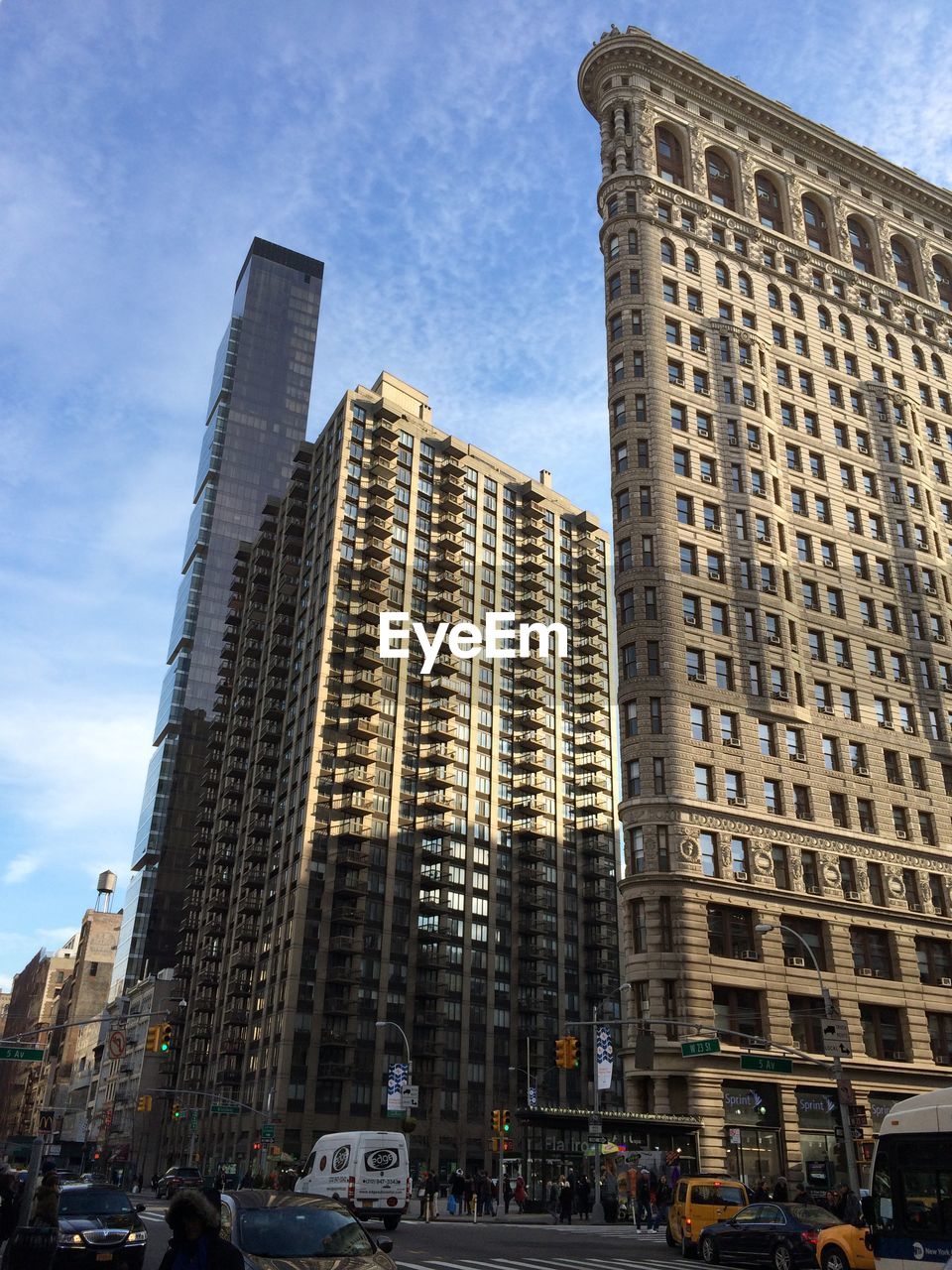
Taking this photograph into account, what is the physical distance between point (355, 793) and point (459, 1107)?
2780 centimetres

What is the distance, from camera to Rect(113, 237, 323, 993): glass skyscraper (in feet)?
486

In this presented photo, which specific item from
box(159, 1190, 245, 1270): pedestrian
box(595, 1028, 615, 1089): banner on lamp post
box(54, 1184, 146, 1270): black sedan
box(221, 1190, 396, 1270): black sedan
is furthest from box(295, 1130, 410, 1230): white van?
box(159, 1190, 245, 1270): pedestrian

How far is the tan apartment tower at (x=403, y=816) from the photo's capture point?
8912 centimetres

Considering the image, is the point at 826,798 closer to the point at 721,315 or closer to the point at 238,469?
the point at 721,315

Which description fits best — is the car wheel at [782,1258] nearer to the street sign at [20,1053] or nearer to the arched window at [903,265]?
the street sign at [20,1053]

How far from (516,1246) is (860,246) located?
74175 mm

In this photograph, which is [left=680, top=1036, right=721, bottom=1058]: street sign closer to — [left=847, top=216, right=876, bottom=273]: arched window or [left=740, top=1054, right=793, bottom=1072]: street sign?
[left=740, top=1054, right=793, bottom=1072]: street sign

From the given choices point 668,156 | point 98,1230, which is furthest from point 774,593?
point 98,1230

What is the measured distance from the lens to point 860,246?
3169 inches

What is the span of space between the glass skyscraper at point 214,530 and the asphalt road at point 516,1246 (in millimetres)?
113219

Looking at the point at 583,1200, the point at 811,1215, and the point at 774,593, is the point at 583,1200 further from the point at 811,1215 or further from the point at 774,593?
the point at 774,593

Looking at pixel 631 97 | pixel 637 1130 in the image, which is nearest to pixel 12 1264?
pixel 637 1130

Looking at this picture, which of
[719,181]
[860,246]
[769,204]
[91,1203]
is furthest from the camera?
[860,246]

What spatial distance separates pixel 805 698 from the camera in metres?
59.9
